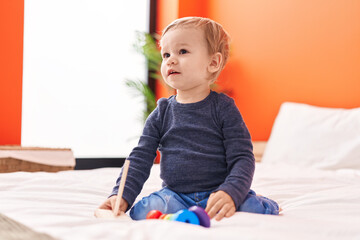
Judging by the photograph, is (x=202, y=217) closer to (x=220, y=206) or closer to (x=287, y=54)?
(x=220, y=206)

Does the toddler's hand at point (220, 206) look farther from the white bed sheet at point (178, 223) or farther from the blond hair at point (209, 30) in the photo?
the blond hair at point (209, 30)

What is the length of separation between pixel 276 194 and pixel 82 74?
277 centimetres

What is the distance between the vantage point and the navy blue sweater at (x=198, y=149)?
1081mm

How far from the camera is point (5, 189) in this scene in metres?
1.38

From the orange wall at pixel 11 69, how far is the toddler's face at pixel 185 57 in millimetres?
2354

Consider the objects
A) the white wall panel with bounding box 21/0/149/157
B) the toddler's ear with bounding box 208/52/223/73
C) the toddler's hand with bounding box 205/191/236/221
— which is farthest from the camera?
the white wall panel with bounding box 21/0/149/157

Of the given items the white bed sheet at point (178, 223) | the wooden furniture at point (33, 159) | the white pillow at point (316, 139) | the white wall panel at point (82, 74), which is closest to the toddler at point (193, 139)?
the white bed sheet at point (178, 223)

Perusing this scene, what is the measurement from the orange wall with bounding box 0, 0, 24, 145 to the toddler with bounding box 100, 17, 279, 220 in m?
2.29

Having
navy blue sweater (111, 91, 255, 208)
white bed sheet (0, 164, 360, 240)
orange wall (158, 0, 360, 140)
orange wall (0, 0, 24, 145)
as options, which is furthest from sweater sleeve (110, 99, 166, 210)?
orange wall (0, 0, 24, 145)

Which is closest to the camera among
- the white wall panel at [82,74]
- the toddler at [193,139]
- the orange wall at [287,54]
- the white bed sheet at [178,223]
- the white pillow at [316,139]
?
the white bed sheet at [178,223]

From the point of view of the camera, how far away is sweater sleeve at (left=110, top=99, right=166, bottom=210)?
109 cm

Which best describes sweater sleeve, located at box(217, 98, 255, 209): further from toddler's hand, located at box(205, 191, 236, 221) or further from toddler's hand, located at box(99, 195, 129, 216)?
toddler's hand, located at box(99, 195, 129, 216)

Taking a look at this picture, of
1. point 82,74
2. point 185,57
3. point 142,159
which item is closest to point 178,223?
point 142,159

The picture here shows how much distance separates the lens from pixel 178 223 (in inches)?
30.6
